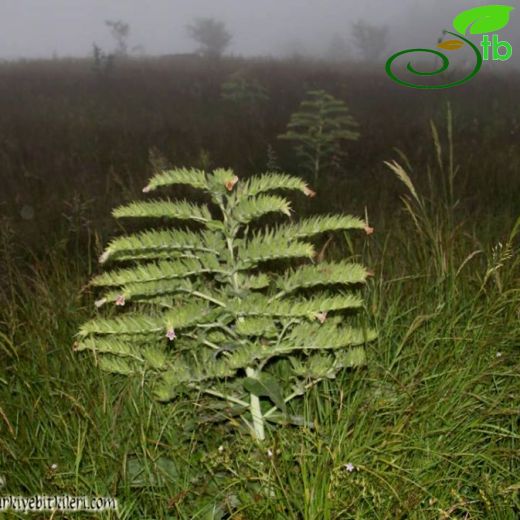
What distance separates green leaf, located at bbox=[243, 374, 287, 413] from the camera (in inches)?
72.4

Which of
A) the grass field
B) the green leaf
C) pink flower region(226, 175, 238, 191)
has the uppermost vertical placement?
pink flower region(226, 175, 238, 191)

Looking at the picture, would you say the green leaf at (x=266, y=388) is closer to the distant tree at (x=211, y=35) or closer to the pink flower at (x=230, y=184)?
the pink flower at (x=230, y=184)

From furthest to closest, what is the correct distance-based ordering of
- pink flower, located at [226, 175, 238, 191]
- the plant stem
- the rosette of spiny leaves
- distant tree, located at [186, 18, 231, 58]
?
distant tree, located at [186, 18, 231, 58]
the plant stem
the rosette of spiny leaves
pink flower, located at [226, 175, 238, 191]

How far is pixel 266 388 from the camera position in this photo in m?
1.86

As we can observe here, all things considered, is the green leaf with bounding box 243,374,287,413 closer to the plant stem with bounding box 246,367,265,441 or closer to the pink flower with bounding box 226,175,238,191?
the plant stem with bounding box 246,367,265,441

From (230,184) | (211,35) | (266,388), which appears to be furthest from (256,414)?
(211,35)

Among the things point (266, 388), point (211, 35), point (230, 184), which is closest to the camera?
point (230, 184)

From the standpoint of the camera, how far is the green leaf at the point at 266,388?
1.84 meters

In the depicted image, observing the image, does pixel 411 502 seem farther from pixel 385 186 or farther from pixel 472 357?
pixel 385 186

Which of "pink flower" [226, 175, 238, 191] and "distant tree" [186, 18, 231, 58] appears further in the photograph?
"distant tree" [186, 18, 231, 58]

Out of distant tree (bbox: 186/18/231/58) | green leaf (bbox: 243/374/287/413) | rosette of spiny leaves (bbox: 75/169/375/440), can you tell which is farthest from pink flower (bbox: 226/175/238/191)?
distant tree (bbox: 186/18/231/58)

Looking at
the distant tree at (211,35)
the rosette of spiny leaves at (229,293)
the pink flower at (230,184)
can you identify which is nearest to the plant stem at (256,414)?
the rosette of spiny leaves at (229,293)

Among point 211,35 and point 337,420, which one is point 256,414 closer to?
point 337,420

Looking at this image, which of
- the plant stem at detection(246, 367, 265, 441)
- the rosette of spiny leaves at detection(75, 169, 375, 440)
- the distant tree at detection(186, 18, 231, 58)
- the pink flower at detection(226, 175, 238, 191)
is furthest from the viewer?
the distant tree at detection(186, 18, 231, 58)
